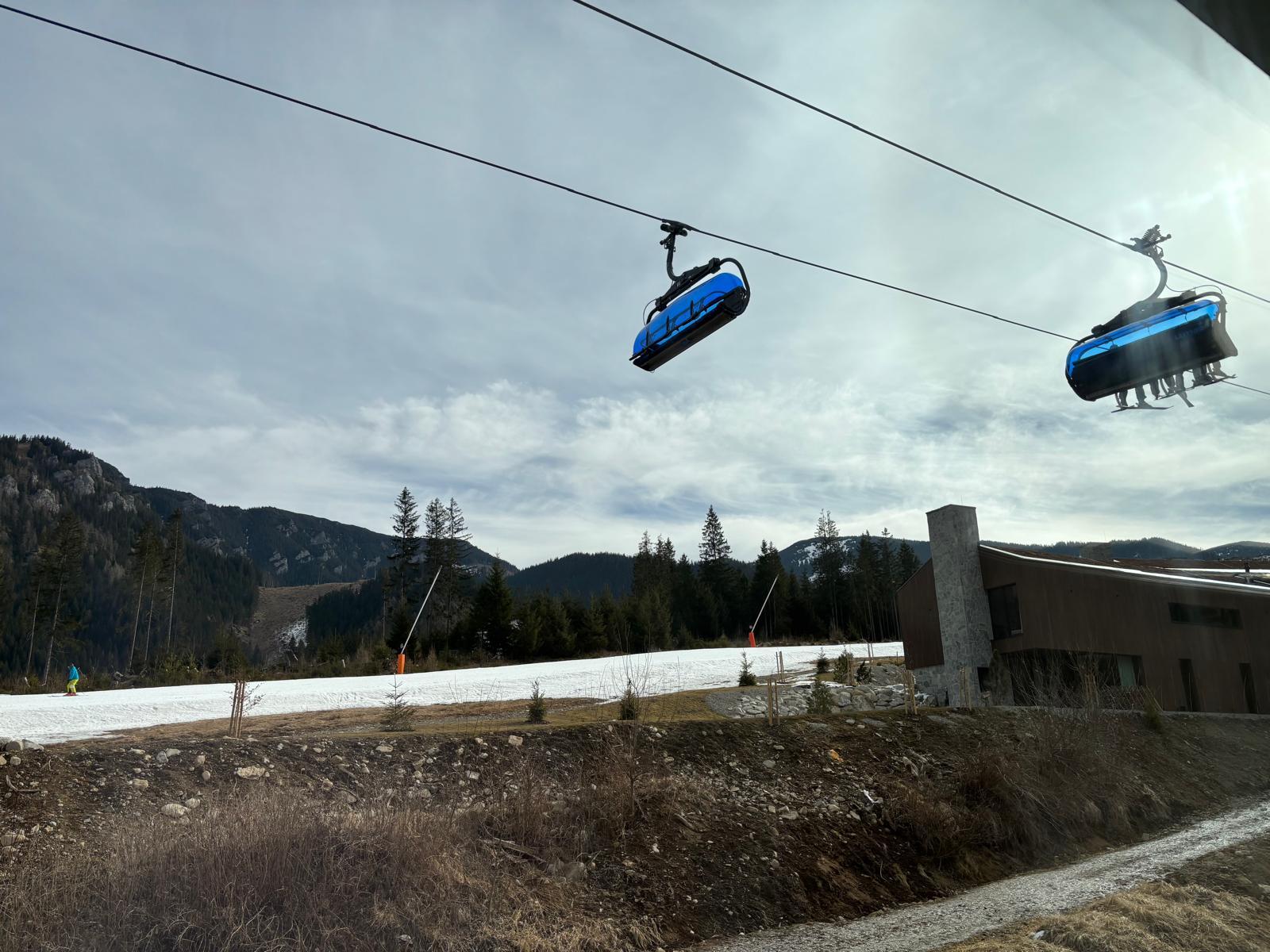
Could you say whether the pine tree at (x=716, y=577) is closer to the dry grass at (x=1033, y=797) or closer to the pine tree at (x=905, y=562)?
the pine tree at (x=905, y=562)

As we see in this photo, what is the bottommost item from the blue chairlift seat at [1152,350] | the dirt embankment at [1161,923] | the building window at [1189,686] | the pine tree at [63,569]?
the dirt embankment at [1161,923]

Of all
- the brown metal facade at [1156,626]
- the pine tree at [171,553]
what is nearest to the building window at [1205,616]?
the brown metal facade at [1156,626]

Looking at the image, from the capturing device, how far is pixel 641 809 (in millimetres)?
13047

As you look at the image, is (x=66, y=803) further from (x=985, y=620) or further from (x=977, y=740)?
(x=985, y=620)

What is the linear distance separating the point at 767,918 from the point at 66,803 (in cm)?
948

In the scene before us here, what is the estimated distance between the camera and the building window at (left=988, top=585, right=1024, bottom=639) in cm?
3141

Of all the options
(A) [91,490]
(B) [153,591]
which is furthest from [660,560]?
(A) [91,490]

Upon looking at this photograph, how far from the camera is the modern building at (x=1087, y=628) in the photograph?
29.3 meters

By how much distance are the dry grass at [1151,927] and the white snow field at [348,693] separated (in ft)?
61.6

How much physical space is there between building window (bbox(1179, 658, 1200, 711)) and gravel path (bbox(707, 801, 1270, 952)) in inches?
607

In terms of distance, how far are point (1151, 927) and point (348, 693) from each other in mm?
25100

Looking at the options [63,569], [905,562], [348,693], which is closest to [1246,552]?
[905,562]

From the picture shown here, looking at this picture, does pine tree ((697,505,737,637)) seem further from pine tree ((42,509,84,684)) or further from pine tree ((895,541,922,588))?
pine tree ((42,509,84,684))

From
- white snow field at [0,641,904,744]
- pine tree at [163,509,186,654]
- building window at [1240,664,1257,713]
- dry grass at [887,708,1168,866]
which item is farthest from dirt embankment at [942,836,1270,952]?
pine tree at [163,509,186,654]
